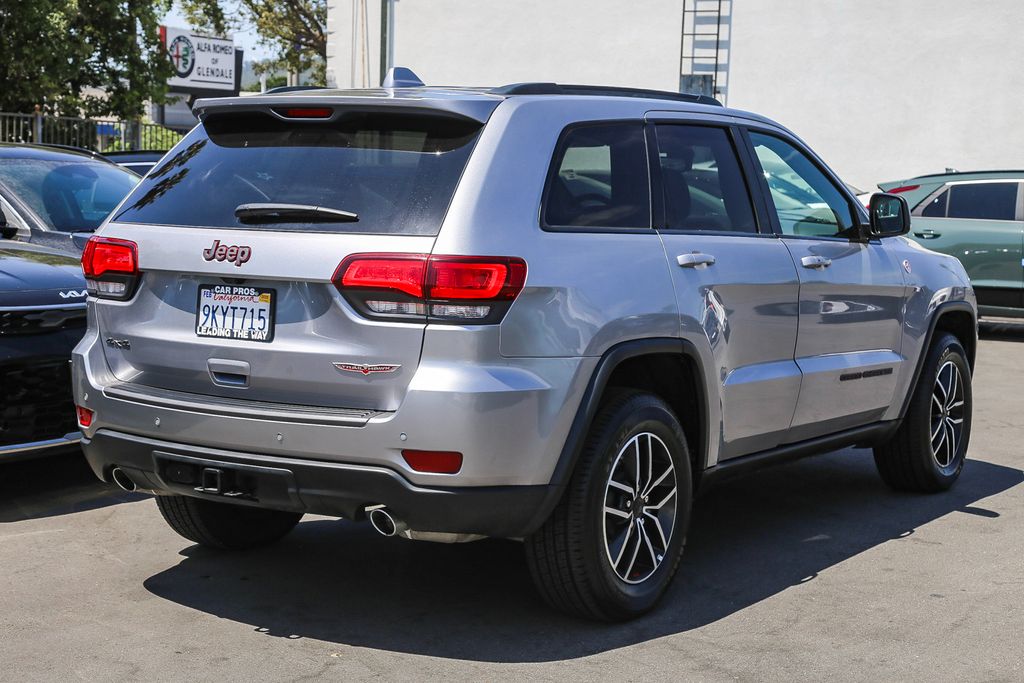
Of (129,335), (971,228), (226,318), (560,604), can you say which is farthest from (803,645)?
(971,228)

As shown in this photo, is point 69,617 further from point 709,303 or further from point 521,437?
point 709,303

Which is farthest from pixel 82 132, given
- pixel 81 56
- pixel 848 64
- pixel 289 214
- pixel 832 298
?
pixel 289 214

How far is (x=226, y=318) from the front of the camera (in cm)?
440

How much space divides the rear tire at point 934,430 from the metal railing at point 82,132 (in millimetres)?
16626

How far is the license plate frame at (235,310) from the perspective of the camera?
170 inches

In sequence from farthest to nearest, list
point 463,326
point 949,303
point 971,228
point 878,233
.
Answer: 1. point 971,228
2. point 949,303
3. point 878,233
4. point 463,326

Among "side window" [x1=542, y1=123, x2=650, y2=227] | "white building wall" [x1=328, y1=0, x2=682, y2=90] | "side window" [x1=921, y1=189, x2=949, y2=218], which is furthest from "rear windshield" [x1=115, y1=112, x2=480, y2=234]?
"white building wall" [x1=328, y1=0, x2=682, y2=90]

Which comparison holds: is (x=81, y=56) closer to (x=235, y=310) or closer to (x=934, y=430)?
(x=934, y=430)

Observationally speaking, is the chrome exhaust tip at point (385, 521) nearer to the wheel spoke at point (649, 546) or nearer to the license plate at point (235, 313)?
the license plate at point (235, 313)

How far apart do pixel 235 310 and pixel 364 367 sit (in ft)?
1.76

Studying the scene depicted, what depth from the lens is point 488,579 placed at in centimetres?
527

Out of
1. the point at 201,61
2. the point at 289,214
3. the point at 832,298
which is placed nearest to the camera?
the point at 289,214

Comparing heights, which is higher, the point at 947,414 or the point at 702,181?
the point at 702,181

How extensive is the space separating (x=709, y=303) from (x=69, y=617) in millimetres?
2516
